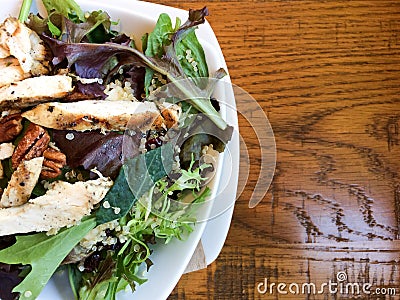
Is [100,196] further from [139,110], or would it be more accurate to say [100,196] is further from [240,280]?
[240,280]

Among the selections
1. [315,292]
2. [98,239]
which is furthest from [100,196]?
[315,292]

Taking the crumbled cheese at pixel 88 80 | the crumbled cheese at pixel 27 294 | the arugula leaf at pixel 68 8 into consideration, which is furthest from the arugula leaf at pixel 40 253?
the arugula leaf at pixel 68 8

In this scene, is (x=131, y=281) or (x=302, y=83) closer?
(x=131, y=281)

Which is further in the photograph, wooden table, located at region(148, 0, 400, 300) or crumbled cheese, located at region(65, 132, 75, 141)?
wooden table, located at region(148, 0, 400, 300)

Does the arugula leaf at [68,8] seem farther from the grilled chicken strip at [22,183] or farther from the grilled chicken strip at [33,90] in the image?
the grilled chicken strip at [22,183]

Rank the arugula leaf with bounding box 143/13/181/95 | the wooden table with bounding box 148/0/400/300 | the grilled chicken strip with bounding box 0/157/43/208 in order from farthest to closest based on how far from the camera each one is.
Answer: the wooden table with bounding box 148/0/400/300 → the arugula leaf with bounding box 143/13/181/95 → the grilled chicken strip with bounding box 0/157/43/208

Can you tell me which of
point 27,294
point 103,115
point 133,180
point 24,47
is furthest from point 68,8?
point 27,294

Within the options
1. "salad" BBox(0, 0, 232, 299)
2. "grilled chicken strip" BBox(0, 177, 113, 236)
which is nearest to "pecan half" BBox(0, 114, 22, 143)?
"salad" BBox(0, 0, 232, 299)

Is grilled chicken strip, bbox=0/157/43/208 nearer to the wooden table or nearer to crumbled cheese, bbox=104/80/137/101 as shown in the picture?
crumbled cheese, bbox=104/80/137/101
